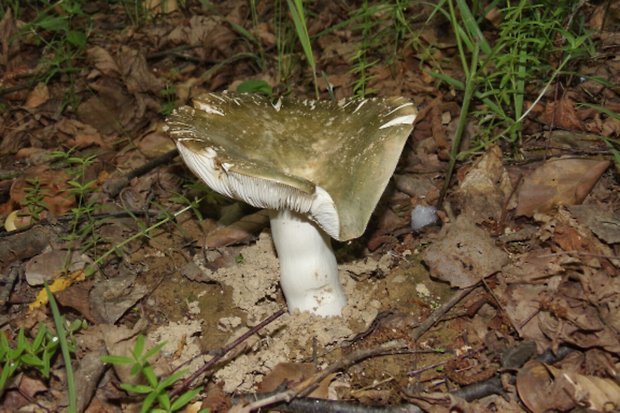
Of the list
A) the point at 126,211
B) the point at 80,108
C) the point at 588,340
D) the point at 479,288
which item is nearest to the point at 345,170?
the point at 479,288

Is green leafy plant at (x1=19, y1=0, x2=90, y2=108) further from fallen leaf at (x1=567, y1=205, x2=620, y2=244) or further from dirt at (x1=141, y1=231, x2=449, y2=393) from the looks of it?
fallen leaf at (x1=567, y1=205, x2=620, y2=244)

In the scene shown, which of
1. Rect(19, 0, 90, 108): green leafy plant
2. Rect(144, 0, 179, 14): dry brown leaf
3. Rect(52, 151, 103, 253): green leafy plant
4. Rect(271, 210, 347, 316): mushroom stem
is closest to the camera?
Rect(271, 210, 347, 316): mushroom stem

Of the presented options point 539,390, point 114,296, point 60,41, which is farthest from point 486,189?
point 60,41

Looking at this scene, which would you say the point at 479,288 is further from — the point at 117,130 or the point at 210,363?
the point at 117,130

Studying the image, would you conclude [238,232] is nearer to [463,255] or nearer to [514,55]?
[463,255]

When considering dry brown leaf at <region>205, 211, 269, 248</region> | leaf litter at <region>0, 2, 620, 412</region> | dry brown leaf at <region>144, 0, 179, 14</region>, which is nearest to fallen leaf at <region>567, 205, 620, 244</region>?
leaf litter at <region>0, 2, 620, 412</region>

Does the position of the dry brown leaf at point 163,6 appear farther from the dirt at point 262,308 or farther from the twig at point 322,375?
the twig at point 322,375
